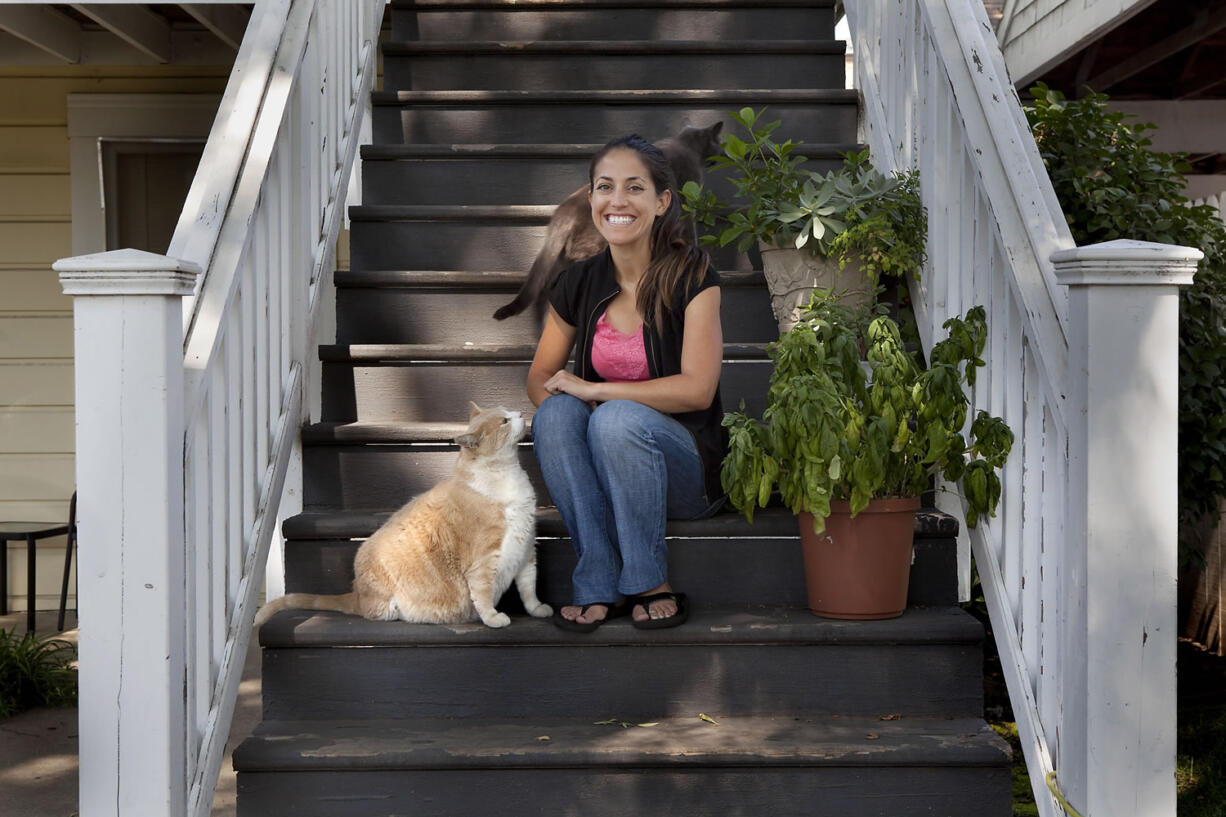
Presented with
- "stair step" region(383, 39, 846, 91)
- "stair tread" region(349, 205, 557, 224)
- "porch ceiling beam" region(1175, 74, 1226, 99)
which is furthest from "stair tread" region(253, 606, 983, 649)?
"porch ceiling beam" region(1175, 74, 1226, 99)

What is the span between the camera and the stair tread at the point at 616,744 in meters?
2.17

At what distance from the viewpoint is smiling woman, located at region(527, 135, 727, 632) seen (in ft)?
7.97

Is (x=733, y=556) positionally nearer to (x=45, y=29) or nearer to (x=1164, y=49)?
(x=45, y=29)

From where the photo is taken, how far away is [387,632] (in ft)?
7.86

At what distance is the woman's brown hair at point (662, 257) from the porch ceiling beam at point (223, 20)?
2172mm

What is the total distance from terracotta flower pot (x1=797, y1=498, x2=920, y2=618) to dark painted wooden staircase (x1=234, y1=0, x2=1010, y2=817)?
2.4 inches

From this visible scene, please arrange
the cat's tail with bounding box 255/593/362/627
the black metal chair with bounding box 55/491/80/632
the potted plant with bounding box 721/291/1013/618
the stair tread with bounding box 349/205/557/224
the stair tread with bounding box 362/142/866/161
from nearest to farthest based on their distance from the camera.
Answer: the potted plant with bounding box 721/291/1013/618
the cat's tail with bounding box 255/593/362/627
the stair tread with bounding box 349/205/557/224
the stair tread with bounding box 362/142/866/161
the black metal chair with bounding box 55/491/80/632

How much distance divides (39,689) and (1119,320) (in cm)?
347

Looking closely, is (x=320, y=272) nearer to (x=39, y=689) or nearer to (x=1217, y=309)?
(x=39, y=689)

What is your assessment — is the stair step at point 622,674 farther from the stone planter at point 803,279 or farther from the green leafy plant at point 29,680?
the green leafy plant at point 29,680

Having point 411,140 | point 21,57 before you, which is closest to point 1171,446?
point 411,140

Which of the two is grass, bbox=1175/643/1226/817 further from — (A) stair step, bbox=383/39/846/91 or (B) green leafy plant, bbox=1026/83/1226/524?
(A) stair step, bbox=383/39/846/91

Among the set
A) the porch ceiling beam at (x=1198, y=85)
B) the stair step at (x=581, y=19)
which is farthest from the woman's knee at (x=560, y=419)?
the porch ceiling beam at (x=1198, y=85)

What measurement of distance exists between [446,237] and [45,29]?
197 cm
